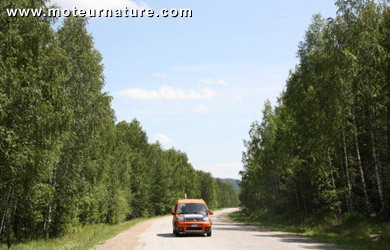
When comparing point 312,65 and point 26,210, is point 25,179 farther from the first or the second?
point 312,65

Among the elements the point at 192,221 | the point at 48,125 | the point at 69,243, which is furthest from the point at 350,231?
the point at 48,125

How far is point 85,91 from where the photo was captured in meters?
22.9

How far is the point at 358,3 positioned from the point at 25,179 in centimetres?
1965

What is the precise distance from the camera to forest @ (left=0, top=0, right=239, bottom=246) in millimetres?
13805

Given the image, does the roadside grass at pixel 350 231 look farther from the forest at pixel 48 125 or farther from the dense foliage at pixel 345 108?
the forest at pixel 48 125

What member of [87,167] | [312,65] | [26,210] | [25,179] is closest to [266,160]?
[312,65]

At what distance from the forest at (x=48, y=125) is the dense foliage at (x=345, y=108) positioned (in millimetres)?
13560

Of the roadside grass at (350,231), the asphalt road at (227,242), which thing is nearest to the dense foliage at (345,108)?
the roadside grass at (350,231)

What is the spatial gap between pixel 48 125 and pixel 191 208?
813 cm

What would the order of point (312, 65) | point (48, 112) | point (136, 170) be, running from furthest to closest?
point (136, 170), point (312, 65), point (48, 112)

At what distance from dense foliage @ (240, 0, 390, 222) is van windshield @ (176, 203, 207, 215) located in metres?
8.59

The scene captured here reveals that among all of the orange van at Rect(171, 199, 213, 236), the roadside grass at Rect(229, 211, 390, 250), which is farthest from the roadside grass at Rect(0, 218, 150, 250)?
the roadside grass at Rect(229, 211, 390, 250)

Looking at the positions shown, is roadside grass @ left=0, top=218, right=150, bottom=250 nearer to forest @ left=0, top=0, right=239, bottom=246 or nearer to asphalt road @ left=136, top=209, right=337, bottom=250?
forest @ left=0, top=0, right=239, bottom=246

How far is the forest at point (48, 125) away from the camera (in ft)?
45.3
